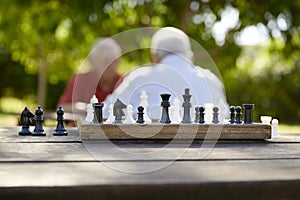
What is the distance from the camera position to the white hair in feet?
9.34

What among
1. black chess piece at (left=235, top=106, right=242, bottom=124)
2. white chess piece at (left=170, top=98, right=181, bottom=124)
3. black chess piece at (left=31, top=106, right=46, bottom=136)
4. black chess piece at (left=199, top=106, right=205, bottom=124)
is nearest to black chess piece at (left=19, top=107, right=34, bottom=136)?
black chess piece at (left=31, top=106, right=46, bottom=136)

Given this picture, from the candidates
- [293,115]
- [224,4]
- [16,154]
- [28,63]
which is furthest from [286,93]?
[16,154]

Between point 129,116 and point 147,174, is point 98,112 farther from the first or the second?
point 147,174

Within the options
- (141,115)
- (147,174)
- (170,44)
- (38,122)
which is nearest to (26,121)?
(38,122)

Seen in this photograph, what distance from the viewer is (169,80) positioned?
2.69 meters

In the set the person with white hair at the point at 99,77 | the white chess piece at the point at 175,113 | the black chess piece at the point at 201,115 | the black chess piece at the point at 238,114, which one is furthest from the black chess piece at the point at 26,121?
the person with white hair at the point at 99,77

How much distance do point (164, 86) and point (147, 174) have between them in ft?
4.09

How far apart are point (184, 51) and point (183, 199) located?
157cm

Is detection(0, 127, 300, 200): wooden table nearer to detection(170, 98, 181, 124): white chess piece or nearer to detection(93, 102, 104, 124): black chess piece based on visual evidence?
detection(93, 102, 104, 124): black chess piece

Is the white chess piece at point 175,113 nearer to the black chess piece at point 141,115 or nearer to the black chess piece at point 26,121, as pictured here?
the black chess piece at point 141,115

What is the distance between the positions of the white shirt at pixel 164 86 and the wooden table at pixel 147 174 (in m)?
0.65

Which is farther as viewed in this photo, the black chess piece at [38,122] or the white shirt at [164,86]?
the white shirt at [164,86]

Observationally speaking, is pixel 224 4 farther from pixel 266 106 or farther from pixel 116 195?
pixel 116 195

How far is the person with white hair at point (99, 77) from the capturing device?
13.9ft
